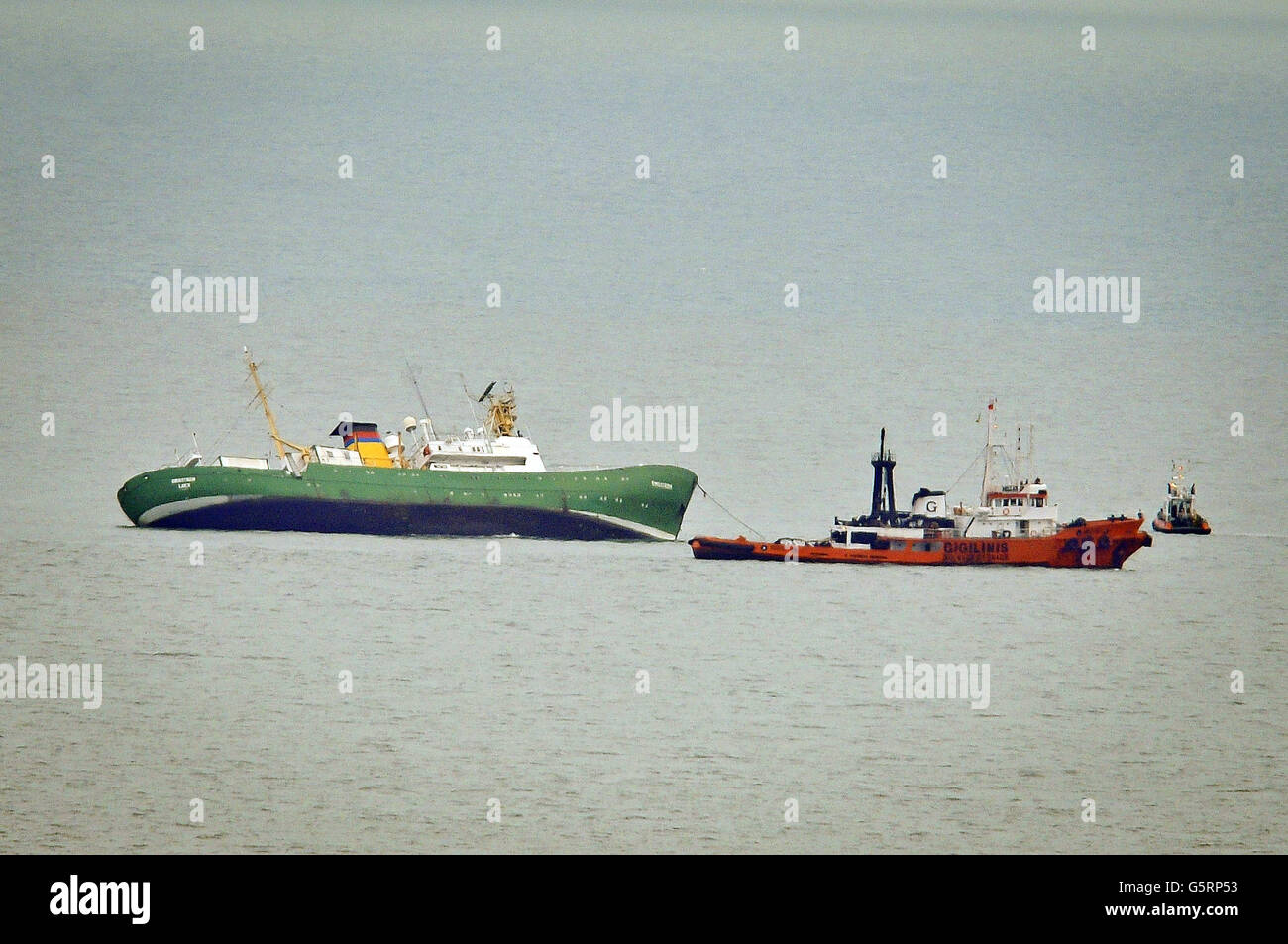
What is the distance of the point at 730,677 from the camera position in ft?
75.7

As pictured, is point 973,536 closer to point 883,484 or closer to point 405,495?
point 883,484

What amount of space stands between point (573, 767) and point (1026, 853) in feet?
15.5

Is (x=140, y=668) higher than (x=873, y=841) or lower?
higher

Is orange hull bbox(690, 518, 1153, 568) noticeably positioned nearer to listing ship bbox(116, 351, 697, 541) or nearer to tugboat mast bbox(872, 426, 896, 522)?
tugboat mast bbox(872, 426, 896, 522)

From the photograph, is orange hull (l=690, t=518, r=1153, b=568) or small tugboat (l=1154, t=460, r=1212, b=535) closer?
small tugboat (l=1154, t=460, r=1212, b=535)

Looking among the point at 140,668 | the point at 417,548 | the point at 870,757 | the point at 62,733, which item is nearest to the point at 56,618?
the point at 140,668

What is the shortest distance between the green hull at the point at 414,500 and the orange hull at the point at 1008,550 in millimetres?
3569

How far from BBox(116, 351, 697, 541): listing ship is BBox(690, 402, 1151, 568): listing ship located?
349 centimetres

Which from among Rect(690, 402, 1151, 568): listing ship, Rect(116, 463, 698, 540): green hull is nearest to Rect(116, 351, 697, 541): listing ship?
Rect(116, 463, 698, 540): green hull

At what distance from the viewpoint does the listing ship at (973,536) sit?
3059cm

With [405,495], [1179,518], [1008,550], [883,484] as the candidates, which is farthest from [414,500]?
[1179,518]

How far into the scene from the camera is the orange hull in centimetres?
3059

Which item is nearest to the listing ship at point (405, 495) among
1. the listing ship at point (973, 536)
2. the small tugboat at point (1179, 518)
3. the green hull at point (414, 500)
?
the green hull at point (414, 500)

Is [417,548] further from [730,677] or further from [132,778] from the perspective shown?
[132,778]
